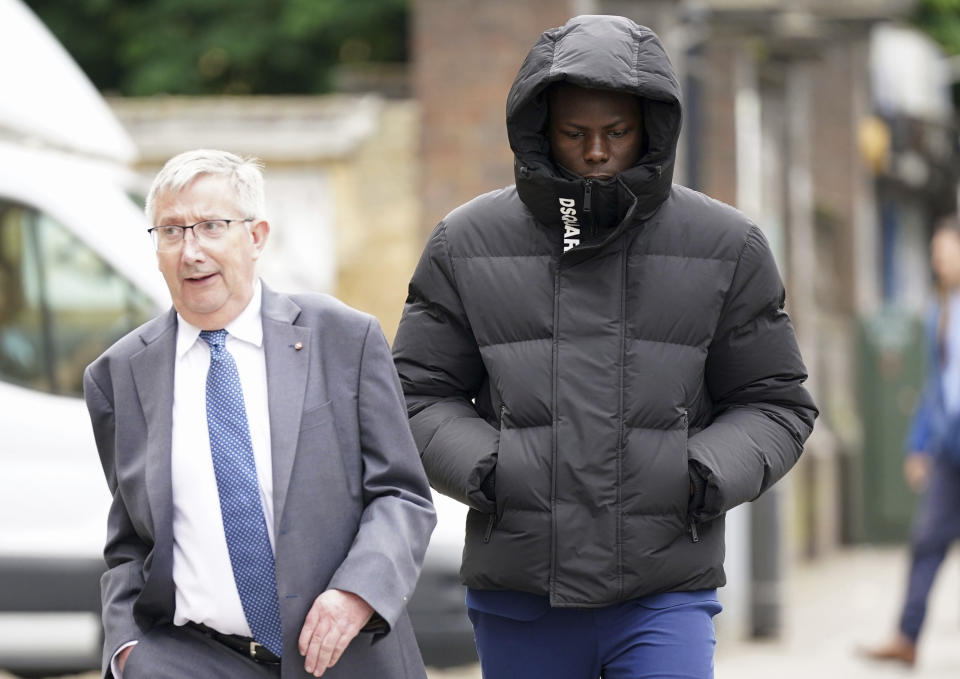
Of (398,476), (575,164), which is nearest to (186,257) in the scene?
(398,476)

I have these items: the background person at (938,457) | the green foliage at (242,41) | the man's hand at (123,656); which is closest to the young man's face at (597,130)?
the man's hand at (123,656)

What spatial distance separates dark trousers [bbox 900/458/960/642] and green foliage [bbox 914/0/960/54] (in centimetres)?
1762

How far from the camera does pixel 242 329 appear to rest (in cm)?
359

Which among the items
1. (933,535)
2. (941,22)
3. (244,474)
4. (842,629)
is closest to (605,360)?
(244,474)

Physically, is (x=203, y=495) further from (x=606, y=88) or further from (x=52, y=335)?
(x=52, y=335)

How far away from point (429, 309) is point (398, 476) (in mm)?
475

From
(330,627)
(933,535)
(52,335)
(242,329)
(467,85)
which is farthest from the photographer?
(467,85)

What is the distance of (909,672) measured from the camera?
28.9ft

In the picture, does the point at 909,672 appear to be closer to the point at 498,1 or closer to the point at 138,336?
the point at 498,1

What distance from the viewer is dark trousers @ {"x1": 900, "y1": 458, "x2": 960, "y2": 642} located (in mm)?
8680

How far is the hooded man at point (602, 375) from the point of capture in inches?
144

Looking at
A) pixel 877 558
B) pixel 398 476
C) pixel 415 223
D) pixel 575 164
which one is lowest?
pixel 877 558

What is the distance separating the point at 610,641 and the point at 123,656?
0.96 m

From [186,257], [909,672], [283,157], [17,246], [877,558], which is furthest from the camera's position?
[877,558]
